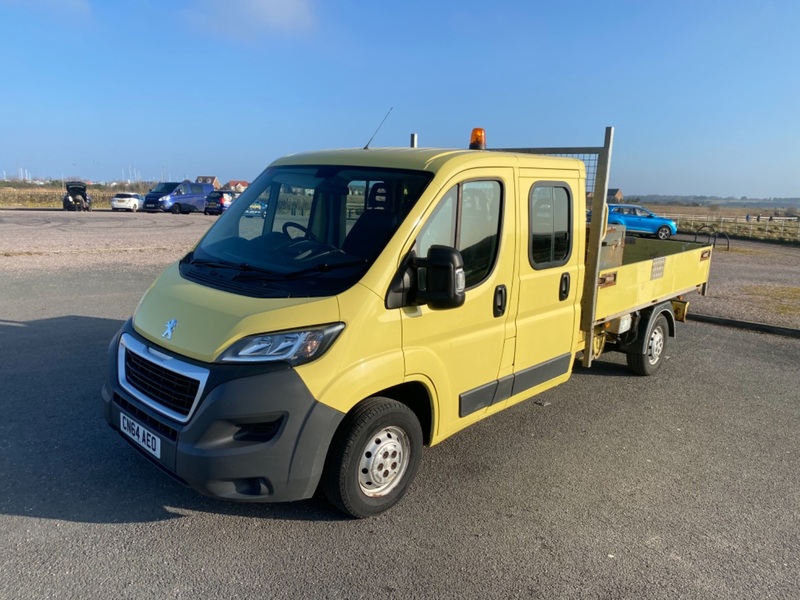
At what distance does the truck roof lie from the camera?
368 cm

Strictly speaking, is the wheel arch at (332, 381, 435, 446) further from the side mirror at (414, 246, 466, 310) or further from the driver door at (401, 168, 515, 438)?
the side mirror at (414, 246, 466, 310)

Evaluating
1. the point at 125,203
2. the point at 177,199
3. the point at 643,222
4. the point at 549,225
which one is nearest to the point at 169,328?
the point at 549,225

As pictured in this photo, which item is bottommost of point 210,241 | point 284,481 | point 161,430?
point 284,481

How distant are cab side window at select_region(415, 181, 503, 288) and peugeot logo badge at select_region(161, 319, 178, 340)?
4.77ft

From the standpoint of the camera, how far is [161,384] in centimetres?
316

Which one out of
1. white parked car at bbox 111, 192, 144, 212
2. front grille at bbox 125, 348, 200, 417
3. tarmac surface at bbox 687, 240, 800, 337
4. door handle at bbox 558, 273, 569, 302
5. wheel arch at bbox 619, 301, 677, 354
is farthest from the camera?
white parked car at bbox 111, 192, 144, 212

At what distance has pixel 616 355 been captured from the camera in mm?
7383

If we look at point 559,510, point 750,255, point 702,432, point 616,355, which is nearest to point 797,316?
point 616,355

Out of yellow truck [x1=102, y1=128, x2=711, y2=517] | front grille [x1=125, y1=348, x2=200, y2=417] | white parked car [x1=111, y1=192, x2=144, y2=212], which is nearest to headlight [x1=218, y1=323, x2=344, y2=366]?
yellow truck [x1=102, y1=128, x2=711, y2=517]

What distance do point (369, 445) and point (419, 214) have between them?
1.38 meters

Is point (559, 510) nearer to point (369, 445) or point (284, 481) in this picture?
point (369, 445)

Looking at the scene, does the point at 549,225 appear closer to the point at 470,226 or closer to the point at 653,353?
the point at 470,226

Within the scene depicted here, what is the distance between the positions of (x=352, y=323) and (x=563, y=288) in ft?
6.97

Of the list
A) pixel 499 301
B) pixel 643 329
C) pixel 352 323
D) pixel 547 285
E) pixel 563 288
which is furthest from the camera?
pixel 643 329
